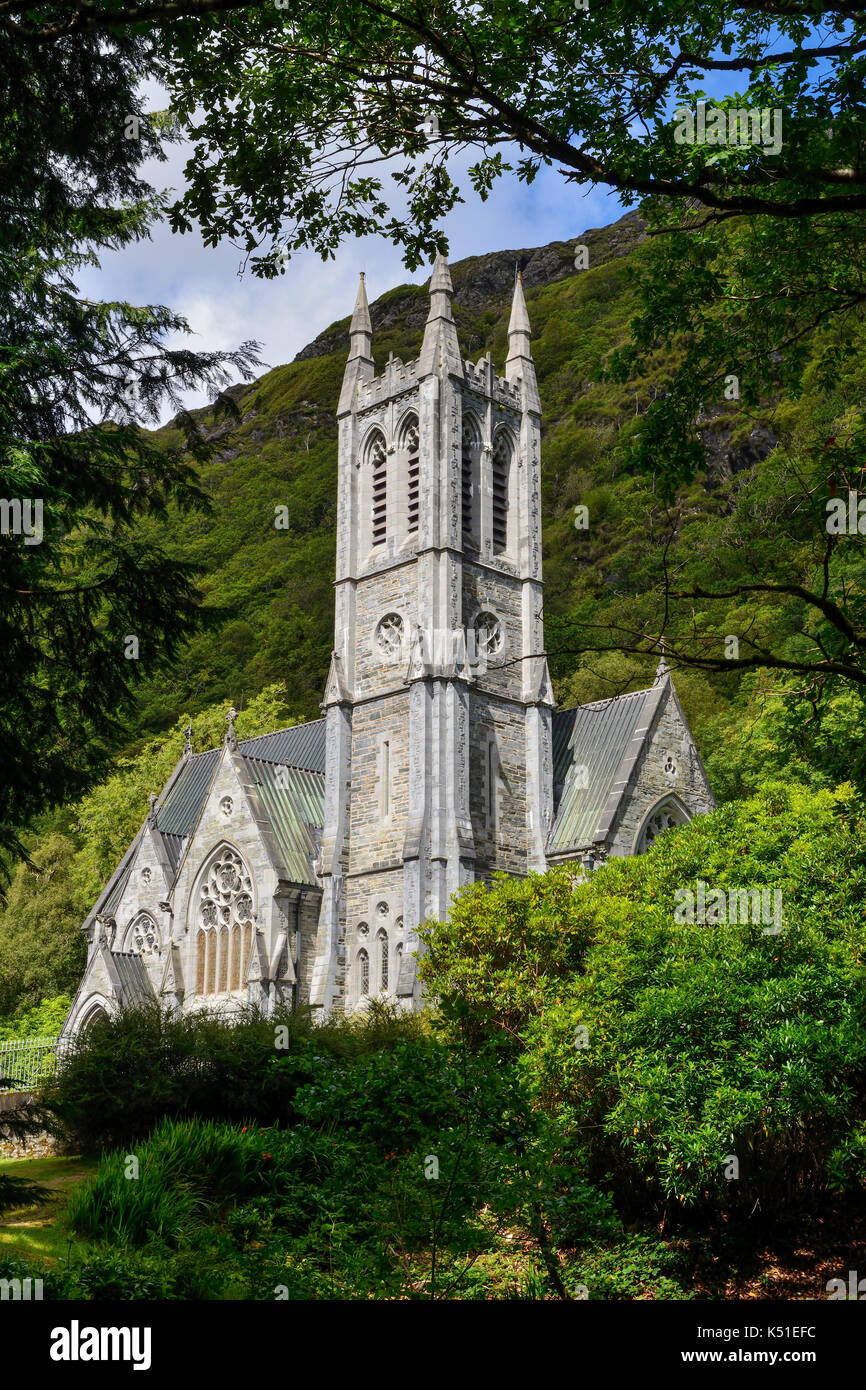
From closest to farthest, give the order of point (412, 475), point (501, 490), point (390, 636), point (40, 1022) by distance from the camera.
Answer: point (390, 636) < point (412, 475) < point (501, 490) < point (40, 1022)

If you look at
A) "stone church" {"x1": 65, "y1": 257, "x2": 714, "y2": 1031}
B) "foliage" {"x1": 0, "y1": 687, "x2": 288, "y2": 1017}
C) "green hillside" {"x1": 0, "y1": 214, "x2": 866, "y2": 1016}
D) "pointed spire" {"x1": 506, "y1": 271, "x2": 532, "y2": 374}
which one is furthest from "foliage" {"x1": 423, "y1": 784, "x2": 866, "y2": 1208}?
"foliage" {"x1": 0, "y1": 687, "x2": 288, "y2": 1017}

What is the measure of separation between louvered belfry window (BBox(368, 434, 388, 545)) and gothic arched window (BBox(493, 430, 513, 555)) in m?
3.23

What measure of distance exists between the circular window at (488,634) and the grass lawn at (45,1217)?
20.7 m

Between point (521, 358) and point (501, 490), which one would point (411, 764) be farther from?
point (521, 358)

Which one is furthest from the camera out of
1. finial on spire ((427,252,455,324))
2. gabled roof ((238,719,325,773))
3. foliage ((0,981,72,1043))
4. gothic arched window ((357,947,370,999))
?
gabled roof ((238,719,325,773))

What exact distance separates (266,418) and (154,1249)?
106 meters

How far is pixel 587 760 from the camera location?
36.1m

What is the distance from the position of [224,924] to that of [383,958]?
5392 mm

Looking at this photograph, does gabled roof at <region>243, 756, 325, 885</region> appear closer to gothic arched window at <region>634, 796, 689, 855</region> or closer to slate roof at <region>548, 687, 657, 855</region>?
slate roof at <region>548, 687, 657, 855</region>

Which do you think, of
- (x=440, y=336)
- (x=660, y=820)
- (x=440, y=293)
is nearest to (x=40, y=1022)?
(x=660, y=820)

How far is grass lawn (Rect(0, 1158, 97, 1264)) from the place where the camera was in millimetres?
11658

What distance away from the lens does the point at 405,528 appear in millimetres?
36562

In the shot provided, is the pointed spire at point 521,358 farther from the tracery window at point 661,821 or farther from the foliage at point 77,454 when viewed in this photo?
the foliage at point 77,454

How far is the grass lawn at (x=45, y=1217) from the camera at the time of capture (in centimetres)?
1166
